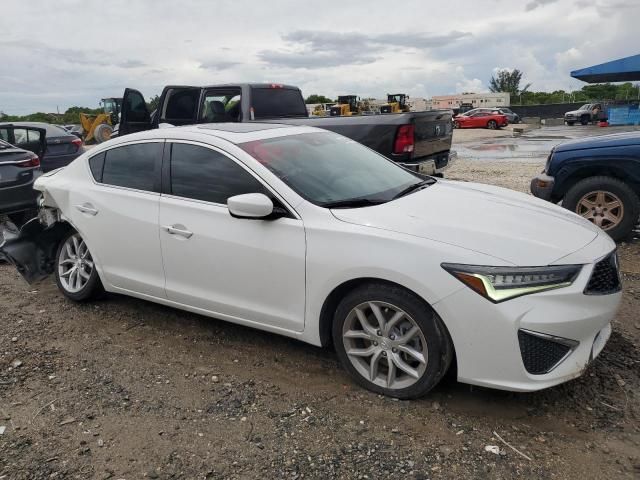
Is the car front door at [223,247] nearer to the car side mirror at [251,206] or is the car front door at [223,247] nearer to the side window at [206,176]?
the side window at [206,176]

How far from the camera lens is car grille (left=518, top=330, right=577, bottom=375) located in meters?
2.80

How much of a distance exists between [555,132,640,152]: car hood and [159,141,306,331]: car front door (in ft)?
14.2

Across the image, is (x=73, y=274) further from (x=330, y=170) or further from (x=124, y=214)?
(x=330, y=170)

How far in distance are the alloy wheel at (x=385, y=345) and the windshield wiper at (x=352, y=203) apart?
0.66m

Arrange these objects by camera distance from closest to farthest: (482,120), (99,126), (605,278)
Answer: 1. (605,278)
2. (99,126)
3. (482,120)

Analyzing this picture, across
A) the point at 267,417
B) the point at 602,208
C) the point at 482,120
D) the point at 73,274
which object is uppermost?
the point at 602,208

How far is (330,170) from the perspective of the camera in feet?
12.7

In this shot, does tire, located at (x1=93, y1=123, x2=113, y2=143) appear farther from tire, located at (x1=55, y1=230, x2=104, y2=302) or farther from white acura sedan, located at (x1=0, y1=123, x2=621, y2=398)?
white acura sedan, located at (x1=0, y1=123, x2=621, y2=398)

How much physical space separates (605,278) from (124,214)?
330cm

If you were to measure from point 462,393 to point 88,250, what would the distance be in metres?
3.23

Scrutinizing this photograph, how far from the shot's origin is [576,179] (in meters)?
6.35

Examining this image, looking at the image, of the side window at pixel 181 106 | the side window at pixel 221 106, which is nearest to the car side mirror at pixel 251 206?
the side window at pixel 221 106

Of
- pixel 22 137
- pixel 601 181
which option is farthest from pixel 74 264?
pixel 22 137

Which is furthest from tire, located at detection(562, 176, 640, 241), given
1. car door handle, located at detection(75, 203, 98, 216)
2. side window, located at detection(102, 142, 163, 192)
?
car door handle, located at detection(75, 203, 98, 216)
